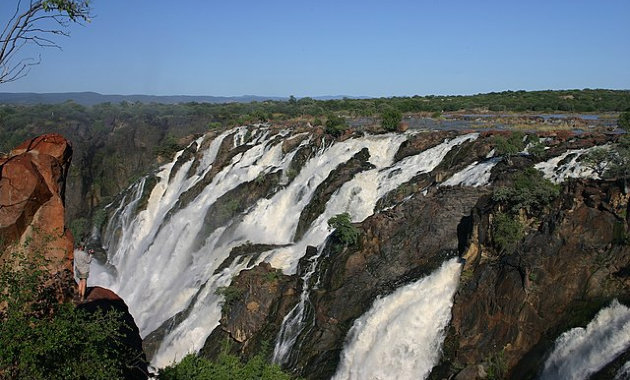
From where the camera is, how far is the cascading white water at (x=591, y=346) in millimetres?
10750

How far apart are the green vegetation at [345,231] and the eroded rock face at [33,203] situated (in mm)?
10072

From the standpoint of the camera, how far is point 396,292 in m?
16.2

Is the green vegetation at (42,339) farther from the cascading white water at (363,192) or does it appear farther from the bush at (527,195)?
the cascading white water at (363,192)

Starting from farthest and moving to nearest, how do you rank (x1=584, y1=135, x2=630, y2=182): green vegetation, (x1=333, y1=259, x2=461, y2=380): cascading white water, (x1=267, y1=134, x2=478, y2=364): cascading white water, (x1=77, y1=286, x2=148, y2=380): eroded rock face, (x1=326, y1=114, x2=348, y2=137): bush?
(x1=326, y1=114, x2=348, y2=137): bush → (x1=267, y1=134, x2=478, y2=364): cascading white water → (x1=584, y1=135, x2=630, y2=182): green vegetation → (x1=333, y1=259, x2=461, y2=380): cascading white water → (x1=77, y1=286, x2=148, y2=380): eroded rock face

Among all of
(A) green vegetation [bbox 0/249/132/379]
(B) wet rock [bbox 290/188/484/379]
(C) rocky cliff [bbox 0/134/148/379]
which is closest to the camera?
(A) green vegetation [bbox 0/249/132/379]

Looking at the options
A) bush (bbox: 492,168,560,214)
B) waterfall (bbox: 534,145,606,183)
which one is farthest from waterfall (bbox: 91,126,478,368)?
bush (bbox: 492,168,560,214)

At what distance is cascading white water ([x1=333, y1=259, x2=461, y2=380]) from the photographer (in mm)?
14281

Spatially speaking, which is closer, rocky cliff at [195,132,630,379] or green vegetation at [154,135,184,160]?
rocky cliff at [195,132,630,379]

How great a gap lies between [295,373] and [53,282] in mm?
9137

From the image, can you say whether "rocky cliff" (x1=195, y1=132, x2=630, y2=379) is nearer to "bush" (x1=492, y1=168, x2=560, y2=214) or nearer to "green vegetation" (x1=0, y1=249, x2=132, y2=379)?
"bush" (x1=492, y1=168, x2=560, y2=214)

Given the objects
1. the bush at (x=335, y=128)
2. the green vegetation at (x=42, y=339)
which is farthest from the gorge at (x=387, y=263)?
the green vegetation at (x=42, y=339)

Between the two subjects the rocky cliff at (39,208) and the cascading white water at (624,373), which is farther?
the cascading white water at (624,373)

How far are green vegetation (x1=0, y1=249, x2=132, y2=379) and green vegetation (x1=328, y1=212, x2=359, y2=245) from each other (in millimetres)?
12264

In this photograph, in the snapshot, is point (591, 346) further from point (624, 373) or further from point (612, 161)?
point (612, 161)
